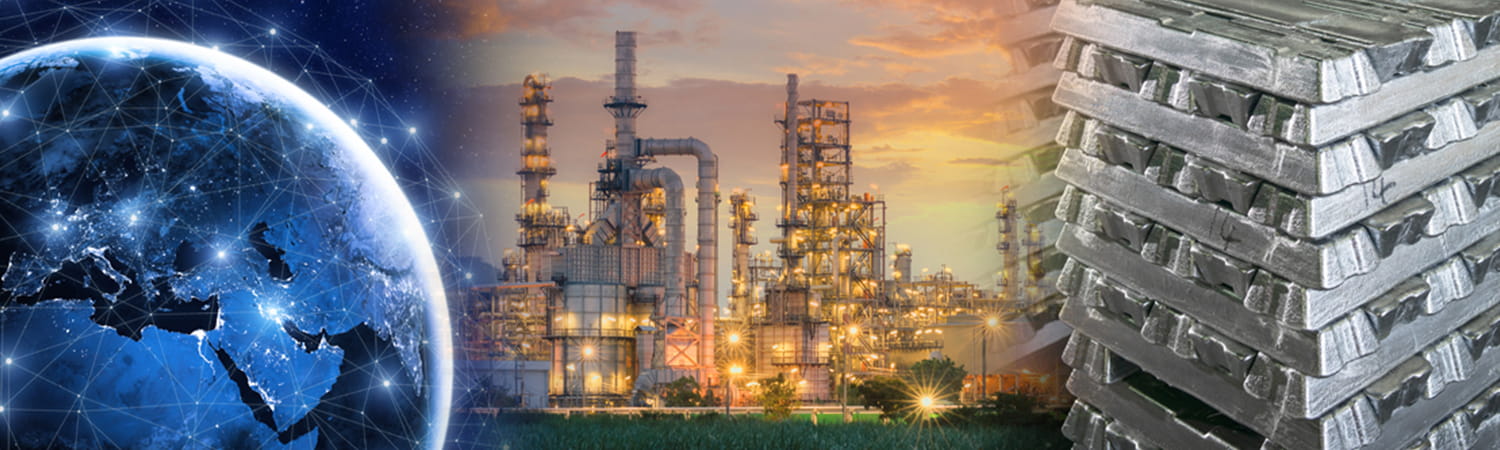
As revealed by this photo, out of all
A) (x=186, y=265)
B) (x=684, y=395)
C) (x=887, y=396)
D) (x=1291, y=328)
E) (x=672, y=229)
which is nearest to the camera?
(x=1291, y=328)

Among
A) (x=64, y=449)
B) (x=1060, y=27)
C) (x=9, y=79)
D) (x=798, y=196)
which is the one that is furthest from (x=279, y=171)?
(x=798, y=196)

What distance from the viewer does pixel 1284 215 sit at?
13.4ft

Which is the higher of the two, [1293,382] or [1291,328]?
[1291,328]

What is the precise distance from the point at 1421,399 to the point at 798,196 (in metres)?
57.9

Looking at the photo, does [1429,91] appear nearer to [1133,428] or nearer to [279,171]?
[1133,428]

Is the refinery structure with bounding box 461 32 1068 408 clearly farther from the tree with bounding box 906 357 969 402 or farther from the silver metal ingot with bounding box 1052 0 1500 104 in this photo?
the silver metal ingot with bounding box 1052 0 1500 104

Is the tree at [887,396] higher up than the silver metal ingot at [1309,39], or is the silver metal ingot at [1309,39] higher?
the silver metal ingot at [1309,39]

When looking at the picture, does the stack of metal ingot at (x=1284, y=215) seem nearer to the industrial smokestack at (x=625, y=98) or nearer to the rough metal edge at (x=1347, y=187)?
the rough metal edge at (x=1347, y=187)

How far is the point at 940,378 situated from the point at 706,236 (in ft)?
55.9

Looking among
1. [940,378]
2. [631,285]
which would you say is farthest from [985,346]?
[631,285]

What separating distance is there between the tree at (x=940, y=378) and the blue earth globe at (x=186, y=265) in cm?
2611

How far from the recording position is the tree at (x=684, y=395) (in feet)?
175

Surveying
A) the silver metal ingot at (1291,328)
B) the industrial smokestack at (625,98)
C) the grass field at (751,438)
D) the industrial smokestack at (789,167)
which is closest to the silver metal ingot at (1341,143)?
the silver metal ingot at (1291,328)

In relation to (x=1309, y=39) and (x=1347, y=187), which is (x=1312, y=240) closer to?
(x=1347, y=187)
